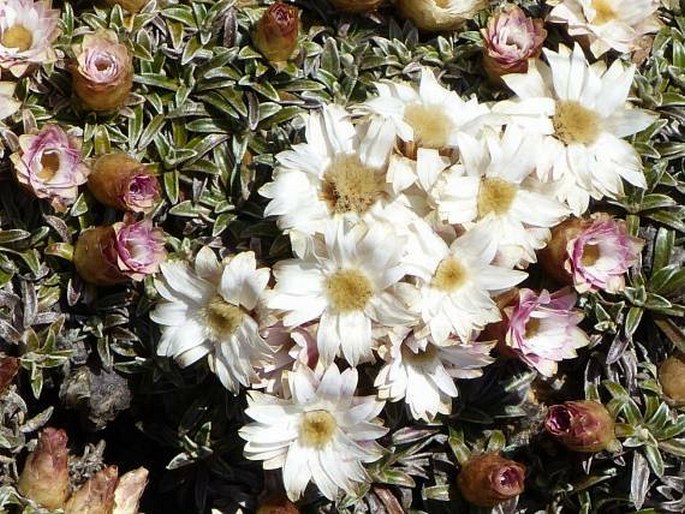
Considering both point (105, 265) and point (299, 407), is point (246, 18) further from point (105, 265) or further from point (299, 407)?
point (299, 407)

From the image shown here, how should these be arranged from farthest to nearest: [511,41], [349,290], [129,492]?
[511,41]
[129,492]
[349,290]

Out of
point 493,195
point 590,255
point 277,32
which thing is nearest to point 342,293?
point 493,195

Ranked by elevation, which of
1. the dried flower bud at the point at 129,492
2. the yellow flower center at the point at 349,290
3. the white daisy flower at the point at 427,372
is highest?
the yellow flower center at the point at 349,290

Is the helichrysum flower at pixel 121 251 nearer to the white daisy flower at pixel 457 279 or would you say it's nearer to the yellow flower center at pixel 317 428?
the yellow flower center at pixel 317 428

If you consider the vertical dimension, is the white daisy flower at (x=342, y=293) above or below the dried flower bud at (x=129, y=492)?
above

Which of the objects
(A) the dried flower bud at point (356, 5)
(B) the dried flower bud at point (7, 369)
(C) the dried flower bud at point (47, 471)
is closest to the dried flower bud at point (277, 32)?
(A) the dried flower bud at point (356, 5)

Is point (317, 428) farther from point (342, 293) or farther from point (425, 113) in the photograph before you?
point (425, 113)

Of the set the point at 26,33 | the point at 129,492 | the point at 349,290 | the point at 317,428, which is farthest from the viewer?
the point at 26,33

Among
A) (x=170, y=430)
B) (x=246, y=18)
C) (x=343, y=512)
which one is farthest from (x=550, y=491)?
(x=246, y=18)
